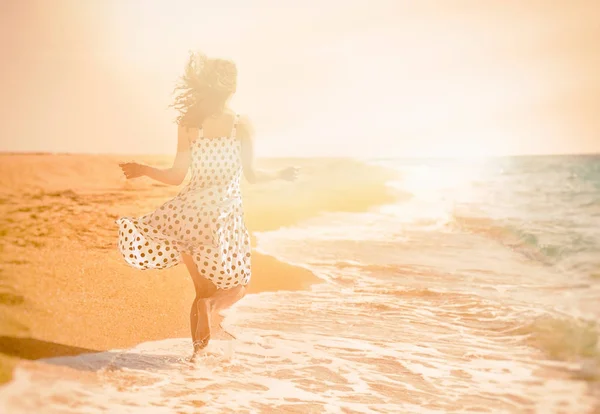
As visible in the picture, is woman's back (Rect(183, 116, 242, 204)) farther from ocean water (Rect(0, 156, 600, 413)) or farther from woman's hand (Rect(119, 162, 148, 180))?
ocean water (Rect(0, 156, 600, 413))

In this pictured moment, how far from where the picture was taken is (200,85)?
10.5ft

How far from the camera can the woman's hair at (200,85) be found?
3.18 m

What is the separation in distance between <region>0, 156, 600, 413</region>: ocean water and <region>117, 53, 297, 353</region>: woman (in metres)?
0.46

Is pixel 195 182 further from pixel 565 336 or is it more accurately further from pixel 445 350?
pixel 565 336

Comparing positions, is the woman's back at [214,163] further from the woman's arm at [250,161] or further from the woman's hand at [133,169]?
the woman's hand at [133,169]

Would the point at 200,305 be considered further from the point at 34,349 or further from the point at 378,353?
the point at 378,353

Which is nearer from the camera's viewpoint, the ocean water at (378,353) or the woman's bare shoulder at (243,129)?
the ocean water at (378,353)

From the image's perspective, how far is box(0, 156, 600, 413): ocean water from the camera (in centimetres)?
272

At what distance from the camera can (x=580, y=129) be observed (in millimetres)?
30422

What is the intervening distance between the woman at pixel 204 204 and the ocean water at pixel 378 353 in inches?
18.0

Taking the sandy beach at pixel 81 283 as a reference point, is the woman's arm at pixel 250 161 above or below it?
above

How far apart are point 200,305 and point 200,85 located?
4.17 feet

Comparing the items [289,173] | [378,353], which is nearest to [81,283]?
[289,173]

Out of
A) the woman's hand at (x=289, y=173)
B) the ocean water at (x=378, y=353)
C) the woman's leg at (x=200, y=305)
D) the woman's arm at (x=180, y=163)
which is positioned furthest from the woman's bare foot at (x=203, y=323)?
the woman's hand at (x=289, y=173)
